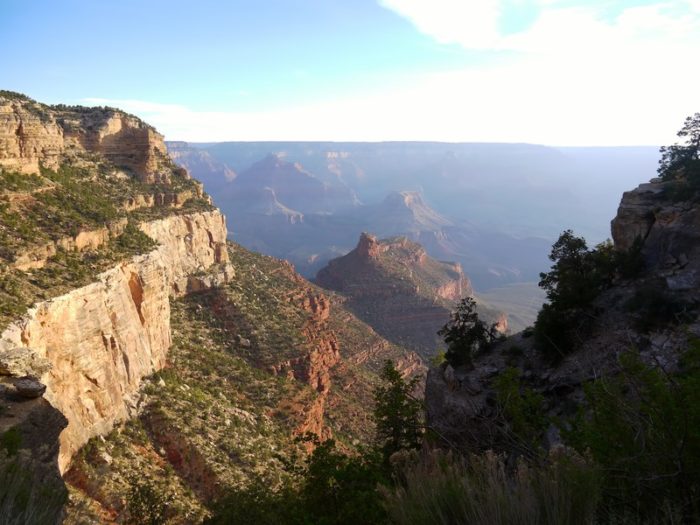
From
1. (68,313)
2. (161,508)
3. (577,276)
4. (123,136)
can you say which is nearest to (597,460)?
(161,508)

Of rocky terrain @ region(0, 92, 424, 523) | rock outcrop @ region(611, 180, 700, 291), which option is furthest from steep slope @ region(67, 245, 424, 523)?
rock outcrop @ region(611, 180, 700, 291)

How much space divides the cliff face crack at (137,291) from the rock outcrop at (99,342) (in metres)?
0.06

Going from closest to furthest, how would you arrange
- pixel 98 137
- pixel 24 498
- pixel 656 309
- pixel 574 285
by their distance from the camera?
pixel 24 498
pixel 656 309
pixel 574 285
pixel 98 137

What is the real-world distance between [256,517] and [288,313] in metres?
33.3

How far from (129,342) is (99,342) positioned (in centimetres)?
345

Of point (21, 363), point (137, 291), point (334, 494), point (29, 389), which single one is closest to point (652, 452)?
point (334, 494)

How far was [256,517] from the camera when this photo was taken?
14.3 m

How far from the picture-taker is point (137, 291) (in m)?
27.5

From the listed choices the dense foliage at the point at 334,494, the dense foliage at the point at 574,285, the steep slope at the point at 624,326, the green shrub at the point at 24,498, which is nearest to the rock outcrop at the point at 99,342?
the dense foliage at the point at 334,494

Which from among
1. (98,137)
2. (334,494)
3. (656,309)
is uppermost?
(98,137)

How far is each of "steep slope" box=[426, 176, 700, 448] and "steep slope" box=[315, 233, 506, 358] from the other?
53.6 m

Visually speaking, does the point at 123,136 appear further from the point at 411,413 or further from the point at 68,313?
the point at 411,413

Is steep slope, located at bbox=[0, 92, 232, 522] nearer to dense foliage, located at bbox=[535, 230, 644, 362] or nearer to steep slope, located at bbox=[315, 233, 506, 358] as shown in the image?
dense foliage, located at bbox=[535, 230, 644, 362]

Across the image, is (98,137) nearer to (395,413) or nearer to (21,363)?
(21,363)
